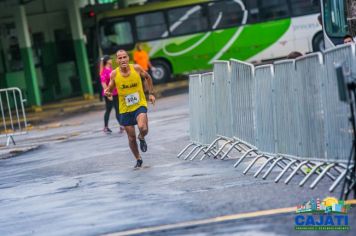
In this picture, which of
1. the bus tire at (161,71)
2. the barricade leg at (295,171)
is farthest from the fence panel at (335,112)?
the bus tire at (161,71)

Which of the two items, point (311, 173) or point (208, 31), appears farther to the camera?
point (208, 31)

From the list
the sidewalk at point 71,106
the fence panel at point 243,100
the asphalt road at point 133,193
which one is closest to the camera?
the asphalt road at point 133,193

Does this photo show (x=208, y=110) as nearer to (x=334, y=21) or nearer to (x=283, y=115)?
(x=283, y=115)

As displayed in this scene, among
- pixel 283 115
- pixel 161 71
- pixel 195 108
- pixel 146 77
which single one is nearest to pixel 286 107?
pixel 283 115

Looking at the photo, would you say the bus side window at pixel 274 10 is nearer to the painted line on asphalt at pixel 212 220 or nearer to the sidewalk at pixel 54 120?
the sidewalk at pixel 54 120

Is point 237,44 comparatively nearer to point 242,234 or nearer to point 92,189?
point 92,189

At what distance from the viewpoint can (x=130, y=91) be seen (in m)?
14.2

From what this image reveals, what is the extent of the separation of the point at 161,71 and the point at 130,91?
20921 mm

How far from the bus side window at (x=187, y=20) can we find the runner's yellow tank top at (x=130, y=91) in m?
20.8

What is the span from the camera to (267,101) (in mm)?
11773

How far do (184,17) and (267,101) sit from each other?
23.7 m

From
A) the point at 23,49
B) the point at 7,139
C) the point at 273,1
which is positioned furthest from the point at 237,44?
the point at 7,139

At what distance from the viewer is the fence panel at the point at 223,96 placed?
13.8 meters

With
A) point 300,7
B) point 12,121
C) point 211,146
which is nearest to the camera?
point 211,146
